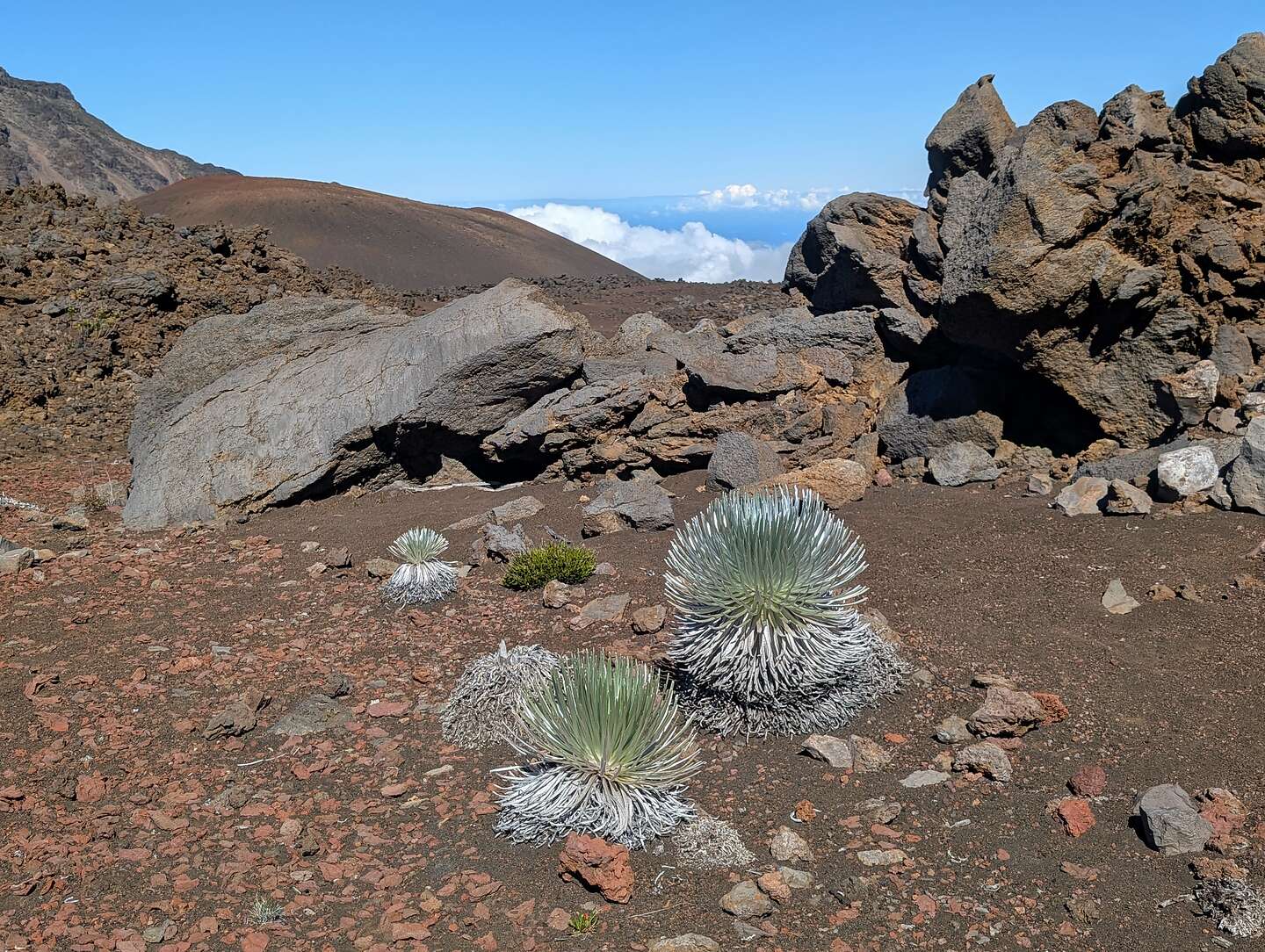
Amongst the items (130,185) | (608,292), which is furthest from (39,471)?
(130,185)

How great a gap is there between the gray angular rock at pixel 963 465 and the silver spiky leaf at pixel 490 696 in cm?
407

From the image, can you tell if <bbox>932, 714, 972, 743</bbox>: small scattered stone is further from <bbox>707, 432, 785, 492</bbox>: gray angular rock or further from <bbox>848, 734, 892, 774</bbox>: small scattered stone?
<bbox>707, 432, 785, 492</bbox>: gray angular rock

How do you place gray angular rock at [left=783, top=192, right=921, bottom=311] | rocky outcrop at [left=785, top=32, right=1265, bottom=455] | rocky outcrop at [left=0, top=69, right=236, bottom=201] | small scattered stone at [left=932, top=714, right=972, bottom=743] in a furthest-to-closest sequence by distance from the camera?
1. rocky outcrop at [left=0, top=69, right=236, bottom=201]
2. gray angular rock at [left=783, top=192, right=921, bottom=311]
3. rocky outcrop at [left=785, top=32, right=1265, bottom=455]
4. small scattered stone at [left=932, top=714, right=972, bottom=743]

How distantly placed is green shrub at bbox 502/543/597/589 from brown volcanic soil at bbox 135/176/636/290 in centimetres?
3417

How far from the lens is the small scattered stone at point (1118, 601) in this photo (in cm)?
554

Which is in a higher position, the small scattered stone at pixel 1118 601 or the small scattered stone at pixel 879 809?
the small scattered stone at pixel 1118 601

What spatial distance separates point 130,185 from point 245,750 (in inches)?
4001

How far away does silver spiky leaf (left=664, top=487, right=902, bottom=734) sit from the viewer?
449 centimetres

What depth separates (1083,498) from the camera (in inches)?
270

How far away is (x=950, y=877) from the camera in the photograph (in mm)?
3658

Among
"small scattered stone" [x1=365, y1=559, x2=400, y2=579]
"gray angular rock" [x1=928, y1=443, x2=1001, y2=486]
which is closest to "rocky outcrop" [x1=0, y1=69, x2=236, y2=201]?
"small scattered stone" [x1=365, y1=559, x2=400, y2=579]

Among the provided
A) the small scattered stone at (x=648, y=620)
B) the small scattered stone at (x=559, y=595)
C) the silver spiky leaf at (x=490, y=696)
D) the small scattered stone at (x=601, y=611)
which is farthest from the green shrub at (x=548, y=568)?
the silver spiky leaf at (x=490, y=696)

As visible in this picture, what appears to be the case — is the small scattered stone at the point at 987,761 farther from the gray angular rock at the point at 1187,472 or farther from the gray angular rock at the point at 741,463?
the gray angular rock at the point at 741,463

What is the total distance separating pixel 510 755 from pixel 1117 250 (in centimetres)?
568
